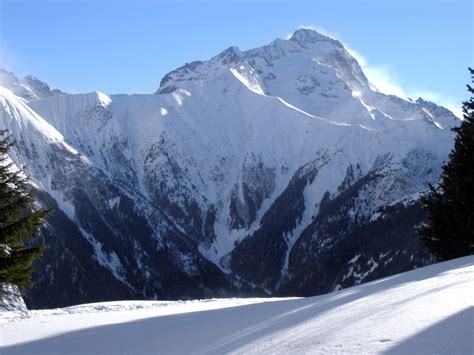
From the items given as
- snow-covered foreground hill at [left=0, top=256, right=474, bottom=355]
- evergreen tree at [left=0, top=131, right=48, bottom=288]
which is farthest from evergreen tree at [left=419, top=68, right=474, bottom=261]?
evergreen tree at [left=0, top=131, right=48, bottom=288]

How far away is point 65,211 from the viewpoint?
190 metres

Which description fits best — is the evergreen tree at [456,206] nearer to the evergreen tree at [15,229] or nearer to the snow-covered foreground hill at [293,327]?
the snow-covered foreground hill at [293,327]

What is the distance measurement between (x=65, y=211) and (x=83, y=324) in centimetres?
17967

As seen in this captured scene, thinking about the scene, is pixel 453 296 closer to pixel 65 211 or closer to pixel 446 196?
pixel 446 196

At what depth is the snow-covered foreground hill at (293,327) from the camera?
917 centimetres

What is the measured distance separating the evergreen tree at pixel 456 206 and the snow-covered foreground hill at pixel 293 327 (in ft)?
20.4

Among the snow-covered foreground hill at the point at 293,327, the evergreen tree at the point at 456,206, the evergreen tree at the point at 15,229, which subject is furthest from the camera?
the evergreen tree at the point at 456,206

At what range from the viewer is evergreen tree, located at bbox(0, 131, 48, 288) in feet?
58.0

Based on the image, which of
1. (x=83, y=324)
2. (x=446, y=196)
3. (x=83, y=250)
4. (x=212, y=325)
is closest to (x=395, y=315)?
(x=212, y=325)

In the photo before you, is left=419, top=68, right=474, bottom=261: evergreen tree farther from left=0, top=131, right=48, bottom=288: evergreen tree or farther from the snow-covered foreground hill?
left=0, top=131, right=48, bottom=288: evergreen tree

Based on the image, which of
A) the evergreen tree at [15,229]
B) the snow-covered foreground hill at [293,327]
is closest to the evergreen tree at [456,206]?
the snow-covered foreground hill at [293,327]

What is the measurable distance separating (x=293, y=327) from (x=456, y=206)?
15.9 m

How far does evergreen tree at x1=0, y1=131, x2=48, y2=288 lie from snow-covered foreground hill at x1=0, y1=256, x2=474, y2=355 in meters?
1.86

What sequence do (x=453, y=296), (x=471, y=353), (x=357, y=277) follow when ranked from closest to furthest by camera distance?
(x=471, y=353), (x=453, y=296), (x=357, y=277)
